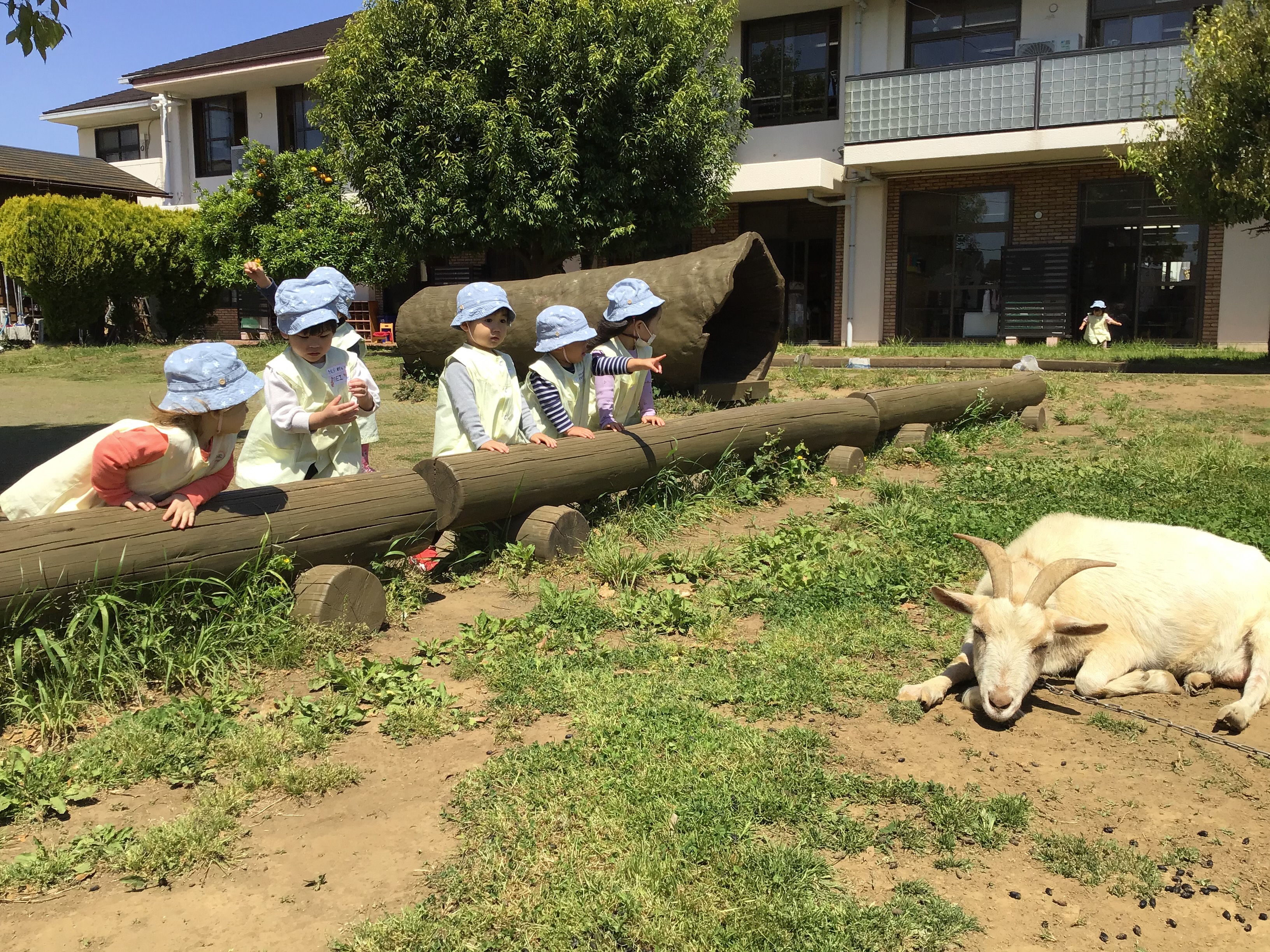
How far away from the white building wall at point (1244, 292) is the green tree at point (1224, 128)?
3977mm

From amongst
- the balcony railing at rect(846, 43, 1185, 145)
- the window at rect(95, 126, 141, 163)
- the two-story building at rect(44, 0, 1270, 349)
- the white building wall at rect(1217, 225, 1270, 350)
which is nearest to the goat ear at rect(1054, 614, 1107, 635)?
the balcony railing at rect(846, 43, 1185, 145)

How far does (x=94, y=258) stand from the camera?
2069cm

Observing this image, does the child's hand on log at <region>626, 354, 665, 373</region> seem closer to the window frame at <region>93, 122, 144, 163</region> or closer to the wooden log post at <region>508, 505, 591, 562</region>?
the wooden log post at <region>508, 505, 591, 562</region>

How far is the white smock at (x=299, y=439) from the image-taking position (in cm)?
514

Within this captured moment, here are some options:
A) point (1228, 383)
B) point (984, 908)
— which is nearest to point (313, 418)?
point (984, 908)

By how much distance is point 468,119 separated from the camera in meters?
16.3

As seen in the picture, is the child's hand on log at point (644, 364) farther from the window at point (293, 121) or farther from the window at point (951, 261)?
the window at point (293, 121)

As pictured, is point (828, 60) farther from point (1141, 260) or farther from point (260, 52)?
point (260, 52)

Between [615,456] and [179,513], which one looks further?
[615,456]

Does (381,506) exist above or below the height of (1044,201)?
below

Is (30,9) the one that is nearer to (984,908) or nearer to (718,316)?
(984,908)

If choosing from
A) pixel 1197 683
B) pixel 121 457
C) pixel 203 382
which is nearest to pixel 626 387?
pixel 203 382

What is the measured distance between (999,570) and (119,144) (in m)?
35.4

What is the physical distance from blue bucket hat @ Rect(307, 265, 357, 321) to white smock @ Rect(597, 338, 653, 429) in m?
1.78
